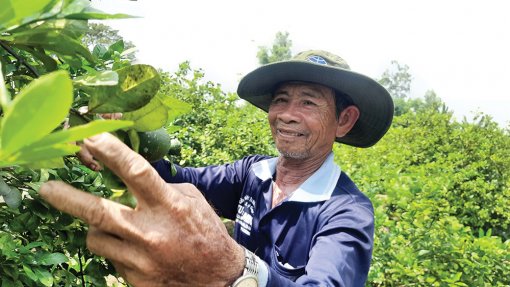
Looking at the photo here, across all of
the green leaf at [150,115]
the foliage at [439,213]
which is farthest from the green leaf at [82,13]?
the foliage at [439,213]

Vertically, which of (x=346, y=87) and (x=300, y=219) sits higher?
(x=346, y=87)

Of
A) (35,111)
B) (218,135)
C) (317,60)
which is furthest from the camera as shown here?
(218,135)

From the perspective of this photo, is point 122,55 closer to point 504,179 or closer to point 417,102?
point 504,179

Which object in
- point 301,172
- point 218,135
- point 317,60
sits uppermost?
point 317,60

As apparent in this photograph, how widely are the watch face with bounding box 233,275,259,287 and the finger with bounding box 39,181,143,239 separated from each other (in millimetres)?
242

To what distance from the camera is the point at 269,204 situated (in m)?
1.83

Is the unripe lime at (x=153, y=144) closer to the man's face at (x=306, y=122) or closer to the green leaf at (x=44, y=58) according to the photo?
the green leaf at (x=44, y=58)

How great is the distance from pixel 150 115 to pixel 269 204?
4.19 feet

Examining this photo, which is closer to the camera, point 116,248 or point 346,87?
point 116,248

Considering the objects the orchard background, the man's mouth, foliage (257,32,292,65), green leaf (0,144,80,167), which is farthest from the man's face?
foliage (257,32,292,65)

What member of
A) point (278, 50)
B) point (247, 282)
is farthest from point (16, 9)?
point (278, 50)

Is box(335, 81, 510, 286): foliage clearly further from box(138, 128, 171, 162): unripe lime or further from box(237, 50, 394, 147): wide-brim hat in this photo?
box(138, 128, 171, 162): unripe lime

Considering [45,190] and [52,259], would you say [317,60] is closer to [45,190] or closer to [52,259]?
[52,259]

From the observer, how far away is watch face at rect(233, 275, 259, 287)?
73 centimetres
